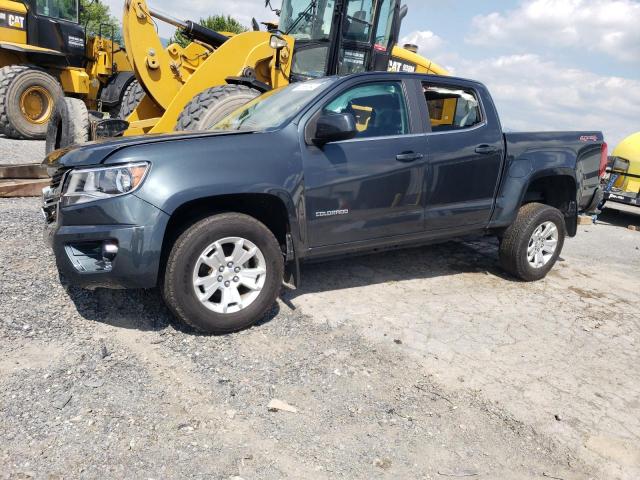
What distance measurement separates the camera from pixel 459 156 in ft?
15.1

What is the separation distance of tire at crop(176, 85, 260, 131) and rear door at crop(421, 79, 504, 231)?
2.40m

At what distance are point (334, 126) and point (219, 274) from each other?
4.27ft

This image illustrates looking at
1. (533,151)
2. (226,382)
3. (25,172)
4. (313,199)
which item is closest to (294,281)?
(313,199)

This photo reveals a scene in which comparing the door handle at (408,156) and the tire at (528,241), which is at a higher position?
the door handle at (408,156)

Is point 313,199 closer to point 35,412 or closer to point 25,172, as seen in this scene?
point 35,412

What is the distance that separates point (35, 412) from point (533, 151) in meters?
4.54

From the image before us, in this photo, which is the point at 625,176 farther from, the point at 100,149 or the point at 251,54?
the point at 100,149

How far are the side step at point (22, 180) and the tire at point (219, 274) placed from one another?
372cm

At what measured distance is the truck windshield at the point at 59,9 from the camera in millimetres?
11570

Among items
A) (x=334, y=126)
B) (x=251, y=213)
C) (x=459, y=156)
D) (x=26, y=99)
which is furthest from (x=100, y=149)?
(x=26, y=99)

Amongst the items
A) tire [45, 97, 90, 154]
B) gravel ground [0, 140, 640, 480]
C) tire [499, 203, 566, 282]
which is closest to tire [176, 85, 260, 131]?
tire [45, 97, 90, 154]

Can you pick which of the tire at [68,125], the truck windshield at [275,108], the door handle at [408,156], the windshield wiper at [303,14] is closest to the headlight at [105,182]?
the truck windshield at [275,108]

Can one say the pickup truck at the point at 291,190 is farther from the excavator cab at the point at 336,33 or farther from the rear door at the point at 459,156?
the excavator cab at the point at 336,33

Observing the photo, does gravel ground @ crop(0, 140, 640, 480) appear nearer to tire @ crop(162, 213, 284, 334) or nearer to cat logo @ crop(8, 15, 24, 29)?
tire @ crop(162, 213, 284, 334)
